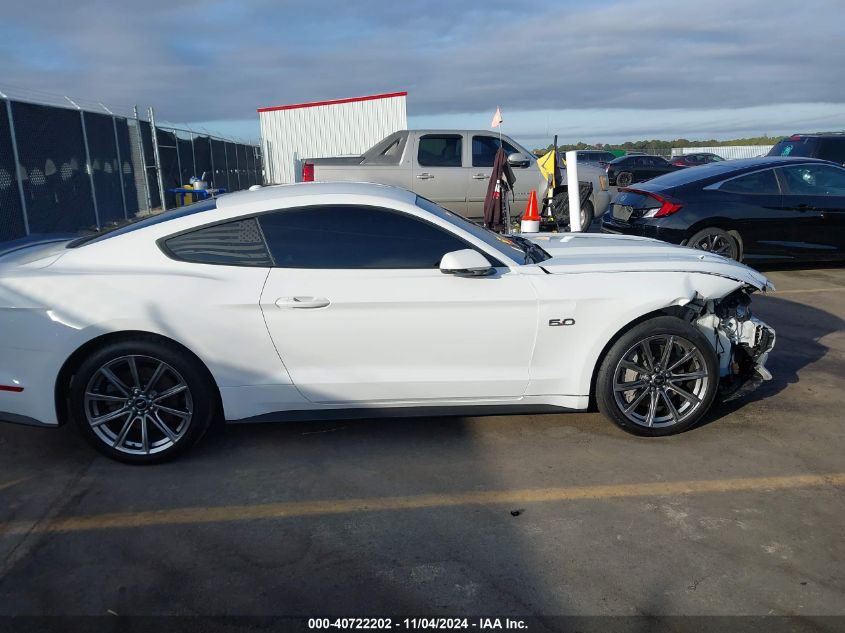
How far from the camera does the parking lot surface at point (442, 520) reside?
2781mm

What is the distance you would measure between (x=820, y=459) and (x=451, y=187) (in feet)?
29.7

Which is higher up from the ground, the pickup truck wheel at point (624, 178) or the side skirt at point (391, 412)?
the pickup truck wheel at point (624, 178)

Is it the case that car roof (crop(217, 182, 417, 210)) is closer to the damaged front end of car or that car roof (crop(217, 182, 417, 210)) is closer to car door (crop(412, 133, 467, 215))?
the damaged front end of car

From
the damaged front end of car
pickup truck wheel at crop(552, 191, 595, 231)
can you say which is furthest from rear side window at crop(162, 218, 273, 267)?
pickup truck wheel at crop(552, 191, 595, 231)

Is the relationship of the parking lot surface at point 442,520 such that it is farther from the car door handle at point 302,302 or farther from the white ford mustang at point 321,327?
the car door handle at point 302,302

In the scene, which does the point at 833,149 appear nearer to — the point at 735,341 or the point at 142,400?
the point at 735,341

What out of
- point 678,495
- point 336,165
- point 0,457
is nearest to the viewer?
point 678,495

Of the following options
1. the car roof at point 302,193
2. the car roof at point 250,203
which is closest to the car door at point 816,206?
the car roof at point 302,193

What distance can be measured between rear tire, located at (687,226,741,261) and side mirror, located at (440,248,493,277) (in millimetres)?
5478

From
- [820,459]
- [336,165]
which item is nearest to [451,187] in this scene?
[336,165]

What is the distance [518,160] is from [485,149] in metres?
0.69

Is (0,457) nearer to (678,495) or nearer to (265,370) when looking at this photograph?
(265,370)

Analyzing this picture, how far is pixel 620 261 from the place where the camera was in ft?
14.0

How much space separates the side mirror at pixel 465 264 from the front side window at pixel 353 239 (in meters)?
0.12
